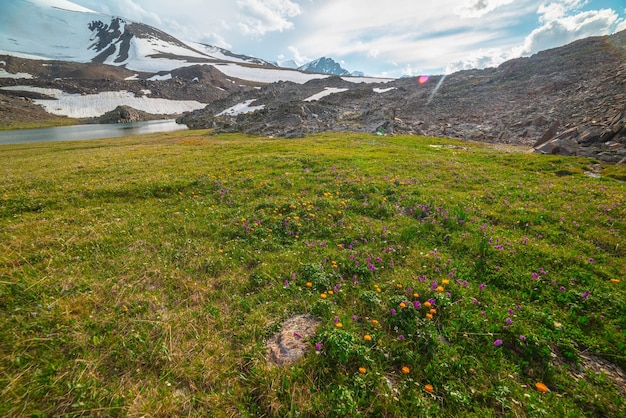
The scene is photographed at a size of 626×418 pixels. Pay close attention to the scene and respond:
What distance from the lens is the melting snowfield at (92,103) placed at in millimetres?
171375

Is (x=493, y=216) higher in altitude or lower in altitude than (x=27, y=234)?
higher

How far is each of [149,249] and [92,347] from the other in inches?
167

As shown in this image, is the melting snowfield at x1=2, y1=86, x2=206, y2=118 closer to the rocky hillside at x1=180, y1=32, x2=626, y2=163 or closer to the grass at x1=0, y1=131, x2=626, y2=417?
the rocky hillside at x1=180, y1=32, x2=626, y2=163

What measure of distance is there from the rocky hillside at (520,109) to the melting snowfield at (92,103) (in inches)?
4579

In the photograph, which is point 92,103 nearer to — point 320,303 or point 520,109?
point 520,109

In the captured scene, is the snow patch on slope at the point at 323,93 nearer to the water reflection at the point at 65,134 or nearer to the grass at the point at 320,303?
the water reflection at the point at 65,134

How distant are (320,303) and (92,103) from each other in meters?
242

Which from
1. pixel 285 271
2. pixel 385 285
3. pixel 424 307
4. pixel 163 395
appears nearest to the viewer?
pixel 163 395

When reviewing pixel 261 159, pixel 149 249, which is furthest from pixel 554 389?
pixel 261 159

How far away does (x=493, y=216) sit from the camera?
11.1 metres

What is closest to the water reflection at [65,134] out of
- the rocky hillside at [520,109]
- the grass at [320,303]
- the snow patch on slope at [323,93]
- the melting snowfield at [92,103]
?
the rocky hillside at [520,109]

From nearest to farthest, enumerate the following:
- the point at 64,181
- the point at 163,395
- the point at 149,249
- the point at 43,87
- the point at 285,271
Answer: the point at 163,395 < the point at 285,271 < the point at 149,249 < the point at 64,181 < the point at 43,87

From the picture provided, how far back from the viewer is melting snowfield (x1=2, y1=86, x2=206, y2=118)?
562 feet

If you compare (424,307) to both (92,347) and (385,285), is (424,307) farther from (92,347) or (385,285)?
(92,347)
